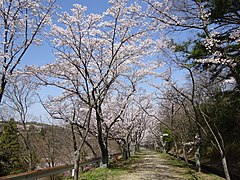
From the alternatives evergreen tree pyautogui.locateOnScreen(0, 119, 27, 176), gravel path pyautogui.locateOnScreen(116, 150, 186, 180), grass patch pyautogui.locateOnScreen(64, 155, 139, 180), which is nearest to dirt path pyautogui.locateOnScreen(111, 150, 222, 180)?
gravel path pyautogui.locateOnScreen(116, 150, 186, 180)

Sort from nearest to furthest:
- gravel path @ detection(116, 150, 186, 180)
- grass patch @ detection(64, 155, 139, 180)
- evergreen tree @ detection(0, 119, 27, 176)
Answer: grass patch @ detection(64, 155, 139, 180)
gravel path @ detection(116, 150, 186, 180)
evergreen tree @ detection(0, 119, 27, 176)

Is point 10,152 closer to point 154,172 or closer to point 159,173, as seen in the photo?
point 154,172

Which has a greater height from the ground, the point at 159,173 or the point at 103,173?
the point at 103,173

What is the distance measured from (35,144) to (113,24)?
23486 millimetres

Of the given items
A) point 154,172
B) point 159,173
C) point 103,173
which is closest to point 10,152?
point 103,173

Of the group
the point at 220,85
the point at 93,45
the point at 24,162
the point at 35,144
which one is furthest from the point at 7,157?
the point at 220,85

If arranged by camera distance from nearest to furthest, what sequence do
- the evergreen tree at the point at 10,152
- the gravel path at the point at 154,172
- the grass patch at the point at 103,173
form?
1. the grass patch at the point at 103,173
2. the gravel path at the point at 154,172
3. the evergreen tree at the point at 10,152

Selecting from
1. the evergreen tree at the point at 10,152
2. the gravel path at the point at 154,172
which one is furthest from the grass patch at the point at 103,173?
the evergreen tree at the point at 10,152

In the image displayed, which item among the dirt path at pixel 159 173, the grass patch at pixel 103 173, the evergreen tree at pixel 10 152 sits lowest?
the dirt path at pixel 159 173

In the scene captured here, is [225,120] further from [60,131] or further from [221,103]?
[60,131]

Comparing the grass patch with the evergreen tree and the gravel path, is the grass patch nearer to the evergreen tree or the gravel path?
the gravel path

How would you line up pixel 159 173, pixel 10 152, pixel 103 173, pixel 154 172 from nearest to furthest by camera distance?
pixel 103 173
pixel 159 173
pixel 154 172
pixel 10 152

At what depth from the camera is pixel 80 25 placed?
10805 millimetres

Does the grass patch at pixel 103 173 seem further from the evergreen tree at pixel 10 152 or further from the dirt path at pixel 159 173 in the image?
the evergreen tree at pixel 10 152
